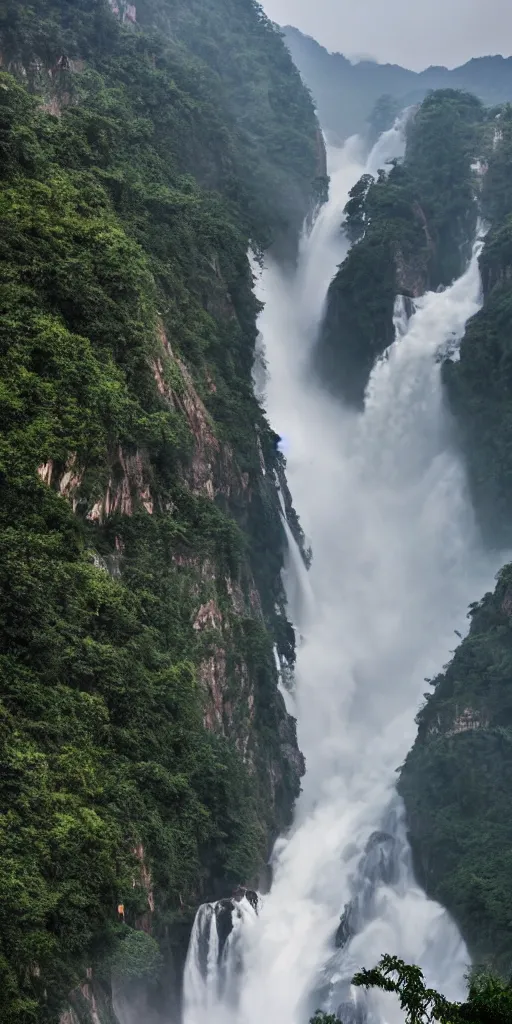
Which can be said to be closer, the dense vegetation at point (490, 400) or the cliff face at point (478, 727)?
the cliff face at point (478, 727)

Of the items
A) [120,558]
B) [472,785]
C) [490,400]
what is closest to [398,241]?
[490,400]

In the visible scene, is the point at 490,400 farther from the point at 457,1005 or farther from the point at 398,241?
the point at 457,1005

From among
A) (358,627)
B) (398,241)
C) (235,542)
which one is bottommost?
(235,542)

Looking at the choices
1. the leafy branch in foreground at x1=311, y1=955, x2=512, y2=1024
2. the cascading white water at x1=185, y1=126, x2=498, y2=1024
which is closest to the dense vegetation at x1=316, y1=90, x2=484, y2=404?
the cascading white water at x1=185, y1=126, x2=498, y2=1024

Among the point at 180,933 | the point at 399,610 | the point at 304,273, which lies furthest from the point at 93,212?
the point at 304,273

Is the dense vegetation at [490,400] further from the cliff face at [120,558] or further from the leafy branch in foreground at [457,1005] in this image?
the leafy branch in foreground at [457,1005]

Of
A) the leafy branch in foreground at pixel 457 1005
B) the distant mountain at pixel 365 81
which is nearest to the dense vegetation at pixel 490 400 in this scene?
the leafy branch in foreground at pixel 457 1005
